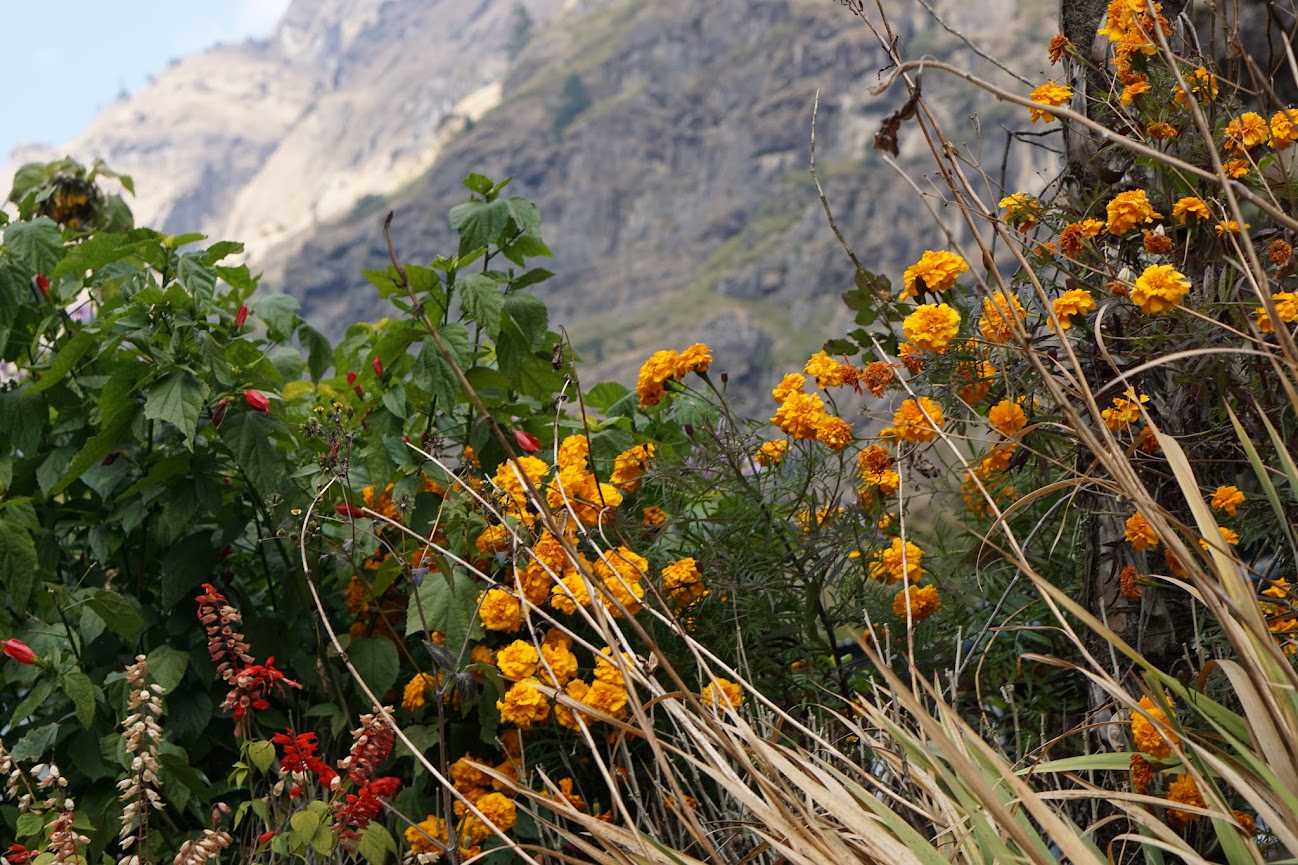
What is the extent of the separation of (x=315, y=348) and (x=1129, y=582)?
1749 millimetres

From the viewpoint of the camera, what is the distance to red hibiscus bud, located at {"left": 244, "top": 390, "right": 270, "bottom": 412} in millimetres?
1826

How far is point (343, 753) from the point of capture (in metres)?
2.02

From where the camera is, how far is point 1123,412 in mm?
1605

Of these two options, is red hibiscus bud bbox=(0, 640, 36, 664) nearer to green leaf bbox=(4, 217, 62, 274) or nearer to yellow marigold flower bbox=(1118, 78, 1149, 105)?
green leaf bbox=(4, 217, 62, 274)

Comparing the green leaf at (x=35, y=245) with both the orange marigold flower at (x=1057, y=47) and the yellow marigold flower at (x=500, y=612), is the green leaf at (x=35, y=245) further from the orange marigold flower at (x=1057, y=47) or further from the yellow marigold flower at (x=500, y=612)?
the orange marigold flower at (x=1057, y=47)

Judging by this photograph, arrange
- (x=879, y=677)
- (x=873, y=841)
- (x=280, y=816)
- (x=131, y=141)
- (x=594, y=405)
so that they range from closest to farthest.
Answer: (x=873, y=841)
(x=280, y=816)
(x=879, y=677)
(x=594, y=405)
(x=131, y=141)

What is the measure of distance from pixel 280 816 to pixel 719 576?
742 mm

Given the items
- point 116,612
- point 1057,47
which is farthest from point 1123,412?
point 116,612

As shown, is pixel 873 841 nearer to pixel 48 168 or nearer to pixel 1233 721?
pixel 1233 721

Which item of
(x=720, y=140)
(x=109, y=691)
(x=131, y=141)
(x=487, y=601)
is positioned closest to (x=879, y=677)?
(x=487, y=601)

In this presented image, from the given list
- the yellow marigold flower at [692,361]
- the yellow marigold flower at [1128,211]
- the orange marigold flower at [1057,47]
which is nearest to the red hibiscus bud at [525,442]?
the yellow marigold flower at [692,361]

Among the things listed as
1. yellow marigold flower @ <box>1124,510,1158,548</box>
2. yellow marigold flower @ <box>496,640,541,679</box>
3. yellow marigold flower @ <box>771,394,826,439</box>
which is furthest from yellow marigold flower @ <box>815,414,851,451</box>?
yellow marigold flower @ <box>496,640,541,679</box>

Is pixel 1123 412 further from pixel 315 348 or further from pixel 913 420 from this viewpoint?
pixel 315 348

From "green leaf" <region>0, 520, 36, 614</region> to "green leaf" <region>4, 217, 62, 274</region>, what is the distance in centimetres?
53
